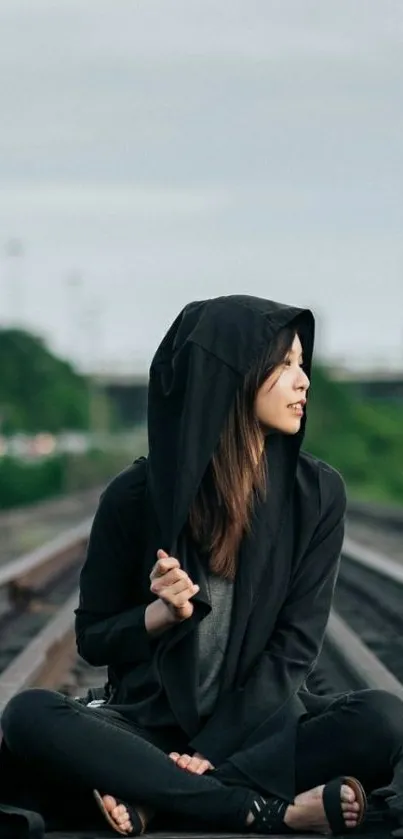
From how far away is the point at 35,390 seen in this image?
330ft

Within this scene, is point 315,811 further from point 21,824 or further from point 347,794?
point 21,824

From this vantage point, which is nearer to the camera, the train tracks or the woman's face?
the woman's face

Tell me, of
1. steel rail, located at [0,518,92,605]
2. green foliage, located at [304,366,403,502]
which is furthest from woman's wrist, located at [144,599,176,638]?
green foliage, located at [304,366,403,502]

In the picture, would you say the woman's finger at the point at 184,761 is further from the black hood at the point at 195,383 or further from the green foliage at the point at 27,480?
the green foliage at the point at 27,480

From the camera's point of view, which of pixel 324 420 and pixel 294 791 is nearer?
pixel 294 791

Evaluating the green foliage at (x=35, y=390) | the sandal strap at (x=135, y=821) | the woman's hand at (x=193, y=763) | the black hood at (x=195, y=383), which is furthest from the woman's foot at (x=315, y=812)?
the green foliage at (x=35, y=390)

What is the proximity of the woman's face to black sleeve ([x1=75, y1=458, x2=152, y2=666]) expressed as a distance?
35cm

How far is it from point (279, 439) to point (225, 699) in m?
0.65

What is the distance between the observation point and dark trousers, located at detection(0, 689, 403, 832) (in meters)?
5.05

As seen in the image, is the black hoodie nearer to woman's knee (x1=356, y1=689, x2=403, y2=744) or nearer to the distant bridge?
woman's knee (x1=356, y1=689, x2=403, y2=744)

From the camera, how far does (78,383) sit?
11088cm

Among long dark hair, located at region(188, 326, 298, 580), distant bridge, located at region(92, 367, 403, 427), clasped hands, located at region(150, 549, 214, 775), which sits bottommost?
distant bridge, located at region(92, 367, 403, 427)

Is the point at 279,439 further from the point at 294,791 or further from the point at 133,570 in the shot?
the point at 294,791

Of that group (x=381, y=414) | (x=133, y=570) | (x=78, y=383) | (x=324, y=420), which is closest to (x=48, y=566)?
(x=133, y=570)
